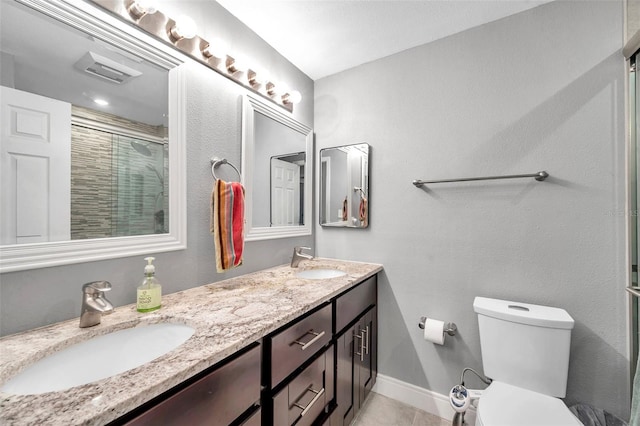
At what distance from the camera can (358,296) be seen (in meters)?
1.58

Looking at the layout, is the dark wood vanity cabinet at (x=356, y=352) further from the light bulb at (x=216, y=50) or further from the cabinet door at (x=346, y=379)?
the light bulb at (x=216, y=50)

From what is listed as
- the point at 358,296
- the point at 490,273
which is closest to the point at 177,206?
the point at 358,296

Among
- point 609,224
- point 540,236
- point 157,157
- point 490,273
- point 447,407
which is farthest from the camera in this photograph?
point 447,407

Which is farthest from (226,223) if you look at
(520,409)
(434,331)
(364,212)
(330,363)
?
(520,409)

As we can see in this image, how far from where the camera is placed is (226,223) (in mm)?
1271

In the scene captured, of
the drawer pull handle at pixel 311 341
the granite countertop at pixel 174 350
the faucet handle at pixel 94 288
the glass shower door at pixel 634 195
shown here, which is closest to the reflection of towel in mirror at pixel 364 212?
the granite countertop at pixel 174 350

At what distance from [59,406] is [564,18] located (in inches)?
94.8

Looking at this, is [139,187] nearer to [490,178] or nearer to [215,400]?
[215,400]

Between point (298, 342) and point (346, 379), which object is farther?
point (346, 379)

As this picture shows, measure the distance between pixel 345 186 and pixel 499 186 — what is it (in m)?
0.99

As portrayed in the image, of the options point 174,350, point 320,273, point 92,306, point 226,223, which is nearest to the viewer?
point 174,350

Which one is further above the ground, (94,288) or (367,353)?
(94,288)

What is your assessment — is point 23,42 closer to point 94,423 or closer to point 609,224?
point 94,423

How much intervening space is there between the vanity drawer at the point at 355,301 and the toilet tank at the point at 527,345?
612mm
